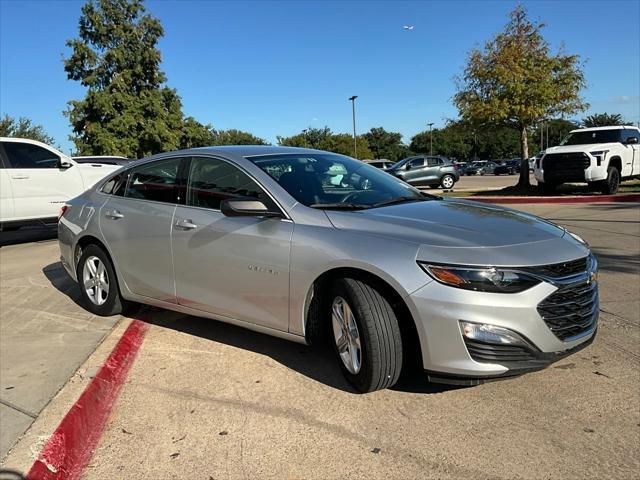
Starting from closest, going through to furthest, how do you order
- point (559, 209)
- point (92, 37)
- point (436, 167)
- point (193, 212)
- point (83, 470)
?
point (83, 470)
point (193, 212)
point (559, 209)
point (436, 167)
point (92, 37)

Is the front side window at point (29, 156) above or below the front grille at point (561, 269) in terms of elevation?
above

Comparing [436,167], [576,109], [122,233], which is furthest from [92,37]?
[122,233]

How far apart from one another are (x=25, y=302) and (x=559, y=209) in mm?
11666

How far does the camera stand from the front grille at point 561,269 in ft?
9.58

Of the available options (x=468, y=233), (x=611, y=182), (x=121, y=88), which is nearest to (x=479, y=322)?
(x=468, y=233)

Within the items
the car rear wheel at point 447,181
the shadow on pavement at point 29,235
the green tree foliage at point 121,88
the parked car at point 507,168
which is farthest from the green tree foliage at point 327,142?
the shadow on pavement at point 29,235

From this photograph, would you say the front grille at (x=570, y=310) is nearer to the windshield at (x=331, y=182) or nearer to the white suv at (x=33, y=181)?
the windshield at (x=331, y=182)

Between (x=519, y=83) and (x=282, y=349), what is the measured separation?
15.4 m

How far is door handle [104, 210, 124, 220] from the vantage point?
4.78 meters

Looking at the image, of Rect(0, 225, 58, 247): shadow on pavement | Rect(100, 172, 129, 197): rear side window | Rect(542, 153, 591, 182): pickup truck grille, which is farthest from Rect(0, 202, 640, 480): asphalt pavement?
Rect(542, 153, 591, 182): pickup truck grille

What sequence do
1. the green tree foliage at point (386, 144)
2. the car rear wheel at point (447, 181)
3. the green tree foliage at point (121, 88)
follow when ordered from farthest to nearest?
1. the green tree foliage at point (386, 144)
2. the green tree foliage at point (121, 88)
3. the car rear wheel at point (447, 181)

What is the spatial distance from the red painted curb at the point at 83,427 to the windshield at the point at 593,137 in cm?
1538

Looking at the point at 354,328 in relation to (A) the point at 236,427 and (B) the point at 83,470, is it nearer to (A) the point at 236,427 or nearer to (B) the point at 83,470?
(A) the point at 236,427

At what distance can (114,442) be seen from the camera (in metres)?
2.96
